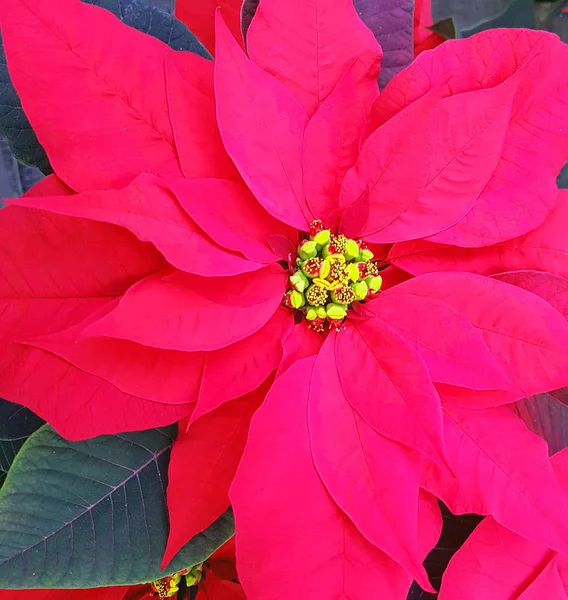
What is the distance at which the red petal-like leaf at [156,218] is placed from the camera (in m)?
0.32

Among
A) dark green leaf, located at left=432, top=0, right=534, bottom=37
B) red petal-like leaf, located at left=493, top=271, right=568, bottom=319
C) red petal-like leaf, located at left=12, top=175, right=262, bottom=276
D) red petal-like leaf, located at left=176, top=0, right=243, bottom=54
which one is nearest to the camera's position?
red petal-like leaf, located at left=12, top=175, right=262, bottom=276

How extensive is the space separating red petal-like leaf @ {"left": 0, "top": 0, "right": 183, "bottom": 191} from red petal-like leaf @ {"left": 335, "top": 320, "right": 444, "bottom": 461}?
0.17 metres

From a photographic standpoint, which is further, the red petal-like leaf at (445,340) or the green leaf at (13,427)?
the green leaf at (13,427)

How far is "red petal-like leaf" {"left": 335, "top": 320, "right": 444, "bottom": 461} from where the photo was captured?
366 mm

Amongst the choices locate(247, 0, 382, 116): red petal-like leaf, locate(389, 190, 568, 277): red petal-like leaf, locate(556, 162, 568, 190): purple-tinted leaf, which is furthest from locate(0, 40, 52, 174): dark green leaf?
locate(556, 162, 568, 190): purple-tinted leaf

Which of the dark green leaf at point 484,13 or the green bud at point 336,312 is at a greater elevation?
the dark green leaf at point 484,13

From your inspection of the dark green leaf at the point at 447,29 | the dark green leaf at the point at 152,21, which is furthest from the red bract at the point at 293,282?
the dark green leaf at the point at 447,29

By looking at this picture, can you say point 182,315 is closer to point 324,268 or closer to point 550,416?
point 324,268

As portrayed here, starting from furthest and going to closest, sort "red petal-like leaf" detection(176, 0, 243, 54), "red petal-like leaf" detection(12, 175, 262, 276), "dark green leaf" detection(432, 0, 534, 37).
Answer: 1. "dark green leaf" detection(432, 0, 534, 37)
2. "red petal-like leaf" detection(176, 0, 243, 54)
3. "red petal-like leaf" detection(12, 175, 262, 276)

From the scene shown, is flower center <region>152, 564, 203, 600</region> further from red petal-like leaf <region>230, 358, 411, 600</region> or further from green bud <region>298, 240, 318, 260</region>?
green bud <region>298, 240, 318, 260</region>

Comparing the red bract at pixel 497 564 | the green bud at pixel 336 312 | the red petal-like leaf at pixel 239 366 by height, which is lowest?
the red bract at pixel 497 564

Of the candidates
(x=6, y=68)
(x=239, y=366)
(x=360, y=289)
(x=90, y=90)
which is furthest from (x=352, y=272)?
(x=6, y=68)

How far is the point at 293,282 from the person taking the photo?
17.2 inches

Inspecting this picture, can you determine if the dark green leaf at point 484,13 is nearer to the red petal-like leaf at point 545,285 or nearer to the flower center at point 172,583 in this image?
the red petal-like leaf at point 545,285
